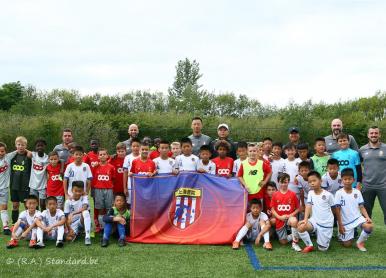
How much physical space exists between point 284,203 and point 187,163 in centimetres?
174

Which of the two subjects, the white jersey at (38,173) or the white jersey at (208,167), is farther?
the white jersey at (38,173)

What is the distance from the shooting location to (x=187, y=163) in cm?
737

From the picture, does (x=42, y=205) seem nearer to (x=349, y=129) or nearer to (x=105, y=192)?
(x=105, y=192)

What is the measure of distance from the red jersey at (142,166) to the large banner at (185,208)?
0.17 metres

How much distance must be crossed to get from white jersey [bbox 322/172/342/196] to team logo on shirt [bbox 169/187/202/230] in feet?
6.83

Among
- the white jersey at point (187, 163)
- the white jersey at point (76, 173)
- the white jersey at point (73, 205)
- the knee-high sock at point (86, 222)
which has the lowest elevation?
the knee-high sock at point (86, 222)

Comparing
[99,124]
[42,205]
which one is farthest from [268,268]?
[99,124]

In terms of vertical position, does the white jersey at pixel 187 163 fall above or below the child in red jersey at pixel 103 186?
above

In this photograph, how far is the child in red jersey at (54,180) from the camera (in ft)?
25.3

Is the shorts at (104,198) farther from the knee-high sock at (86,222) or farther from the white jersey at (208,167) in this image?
the white jersey at (208,167)

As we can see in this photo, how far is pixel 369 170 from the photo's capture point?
734cm

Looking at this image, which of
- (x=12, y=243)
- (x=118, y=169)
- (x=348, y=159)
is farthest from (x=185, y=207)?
(x=348, y=159)

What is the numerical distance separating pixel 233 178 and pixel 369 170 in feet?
7.66

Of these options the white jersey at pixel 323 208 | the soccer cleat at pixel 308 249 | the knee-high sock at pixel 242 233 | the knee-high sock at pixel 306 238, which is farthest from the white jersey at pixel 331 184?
the knee-high sock at pixel 242 233
